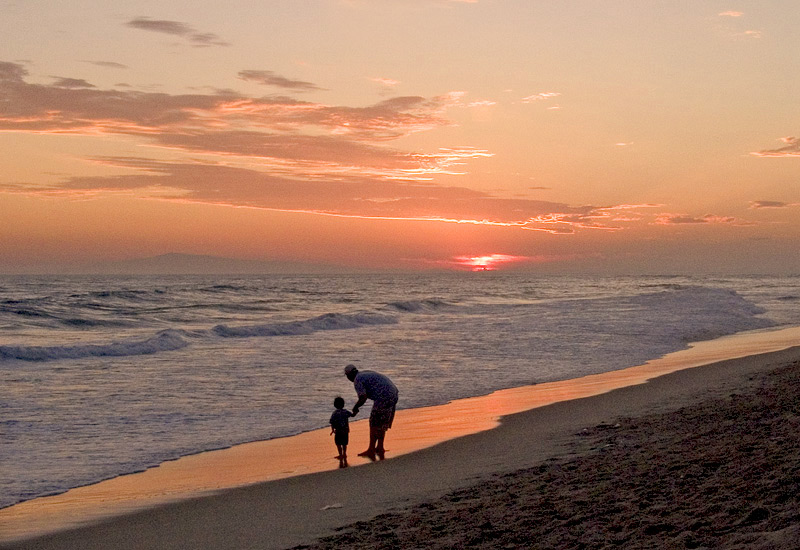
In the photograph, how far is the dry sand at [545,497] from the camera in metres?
5.18

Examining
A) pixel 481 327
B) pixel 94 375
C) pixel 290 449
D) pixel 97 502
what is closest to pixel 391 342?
pixel 481 327

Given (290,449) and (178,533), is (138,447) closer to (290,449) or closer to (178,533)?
(290,449)

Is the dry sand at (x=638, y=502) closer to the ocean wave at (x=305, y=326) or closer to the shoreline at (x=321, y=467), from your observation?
the shoreline at (x=321, y=467)

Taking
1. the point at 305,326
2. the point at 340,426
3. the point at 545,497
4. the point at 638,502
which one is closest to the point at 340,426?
the point at 340,426

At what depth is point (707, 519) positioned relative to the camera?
5.02m

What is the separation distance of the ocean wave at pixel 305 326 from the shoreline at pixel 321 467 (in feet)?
61.8

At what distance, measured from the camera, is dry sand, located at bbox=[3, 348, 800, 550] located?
17.0 feet

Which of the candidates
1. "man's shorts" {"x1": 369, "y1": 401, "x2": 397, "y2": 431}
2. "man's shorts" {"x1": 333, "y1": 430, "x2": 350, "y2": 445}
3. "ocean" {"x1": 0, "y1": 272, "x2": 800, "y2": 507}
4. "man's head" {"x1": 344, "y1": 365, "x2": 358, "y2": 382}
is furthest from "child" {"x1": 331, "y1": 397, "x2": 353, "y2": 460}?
"ocean" {"x1": 0, "y1": 272, "x2": 800, "y2": 507}

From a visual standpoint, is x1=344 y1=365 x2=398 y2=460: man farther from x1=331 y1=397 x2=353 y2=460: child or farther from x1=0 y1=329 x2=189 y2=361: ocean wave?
x1=0 y1=329 x2=189 y2=361: ocean wave

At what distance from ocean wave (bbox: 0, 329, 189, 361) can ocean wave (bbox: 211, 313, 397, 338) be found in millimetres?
4813

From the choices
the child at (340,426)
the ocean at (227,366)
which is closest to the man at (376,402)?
the child at (340,426)

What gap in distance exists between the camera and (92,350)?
77.3 feet

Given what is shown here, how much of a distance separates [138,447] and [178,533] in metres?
3.97

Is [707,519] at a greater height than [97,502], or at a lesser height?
greater
